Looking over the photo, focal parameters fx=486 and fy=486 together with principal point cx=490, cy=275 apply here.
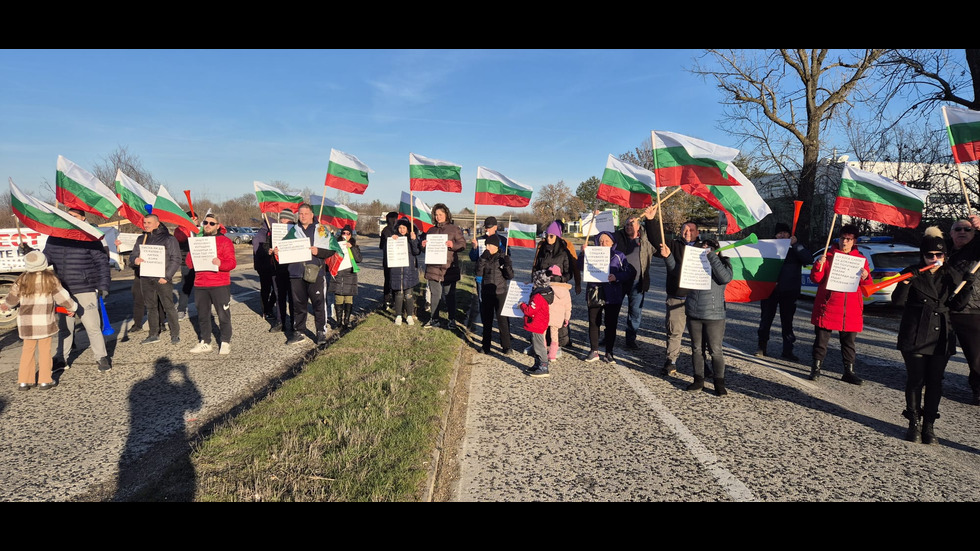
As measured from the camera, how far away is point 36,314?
5.49 metres

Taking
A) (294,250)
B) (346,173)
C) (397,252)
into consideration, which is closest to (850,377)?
(397,252)

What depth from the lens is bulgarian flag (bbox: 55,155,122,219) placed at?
707 cm

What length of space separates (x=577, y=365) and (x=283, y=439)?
13.2ft

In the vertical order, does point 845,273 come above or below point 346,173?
below

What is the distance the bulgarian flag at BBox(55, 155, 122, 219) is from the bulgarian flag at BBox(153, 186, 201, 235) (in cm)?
60

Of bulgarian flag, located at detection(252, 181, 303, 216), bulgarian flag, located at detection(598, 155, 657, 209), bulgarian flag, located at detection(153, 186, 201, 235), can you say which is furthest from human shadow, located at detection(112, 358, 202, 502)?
bulgarian flag, located at detection(598, 155, 657, 209)

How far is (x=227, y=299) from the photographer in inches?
283

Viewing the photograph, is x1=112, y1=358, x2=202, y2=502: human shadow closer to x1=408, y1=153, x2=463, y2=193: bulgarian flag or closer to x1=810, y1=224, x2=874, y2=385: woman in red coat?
x1=408, y1=153, x2=463, y2=193: bulgarian flag

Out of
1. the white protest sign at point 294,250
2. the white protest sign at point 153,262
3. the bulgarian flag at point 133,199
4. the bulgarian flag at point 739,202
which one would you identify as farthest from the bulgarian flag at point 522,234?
the bulgarian flag at point 133,199

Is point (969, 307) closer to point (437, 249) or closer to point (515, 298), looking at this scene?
point (515, 298)

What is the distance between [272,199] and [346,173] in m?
2.51
